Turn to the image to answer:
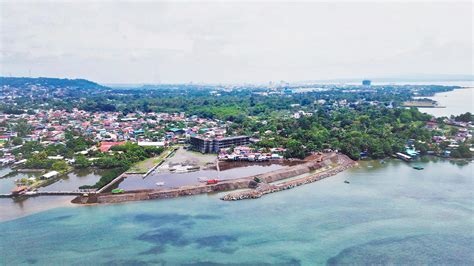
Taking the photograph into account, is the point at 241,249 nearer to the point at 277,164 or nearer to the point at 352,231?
the point at 352,231

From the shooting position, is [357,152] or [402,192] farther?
[357,152]

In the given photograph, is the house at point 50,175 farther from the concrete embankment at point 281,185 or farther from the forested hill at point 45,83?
the forested hill at point 45,83

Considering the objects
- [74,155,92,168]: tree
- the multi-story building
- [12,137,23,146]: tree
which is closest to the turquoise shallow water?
[74,155,92,168]: tree

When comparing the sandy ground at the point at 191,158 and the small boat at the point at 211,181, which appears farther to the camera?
the sandy ground at the point at 191,158

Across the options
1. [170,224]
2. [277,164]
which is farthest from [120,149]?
[170,224]

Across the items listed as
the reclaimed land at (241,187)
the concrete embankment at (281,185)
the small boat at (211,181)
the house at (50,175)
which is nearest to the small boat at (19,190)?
the house at (50,175)

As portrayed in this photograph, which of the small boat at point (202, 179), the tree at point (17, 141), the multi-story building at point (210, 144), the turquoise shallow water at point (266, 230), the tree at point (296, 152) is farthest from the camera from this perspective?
the tree at point (17, 141)

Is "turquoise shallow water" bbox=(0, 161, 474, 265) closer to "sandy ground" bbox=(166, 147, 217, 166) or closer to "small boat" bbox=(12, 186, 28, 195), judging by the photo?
"small boat" bbox=(12, 186, 28, 195)
